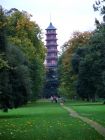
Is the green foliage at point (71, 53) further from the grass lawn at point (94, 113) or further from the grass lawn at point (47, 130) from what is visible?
the grass lawn at point (47, 130)

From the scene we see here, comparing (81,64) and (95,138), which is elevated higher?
(81,64)

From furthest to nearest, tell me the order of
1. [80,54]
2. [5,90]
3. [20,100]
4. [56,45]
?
1. [56,45]
2. [80,54]
3. [20,100]
4. [5,90]

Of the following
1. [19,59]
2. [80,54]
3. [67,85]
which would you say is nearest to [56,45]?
[67,85]

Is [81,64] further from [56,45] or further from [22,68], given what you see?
[56,45]

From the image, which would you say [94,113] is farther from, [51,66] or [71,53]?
[51,66]

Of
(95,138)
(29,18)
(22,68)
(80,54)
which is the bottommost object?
(95,138)

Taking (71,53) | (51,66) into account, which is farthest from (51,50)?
(71,53)

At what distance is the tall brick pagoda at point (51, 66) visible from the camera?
182 meters

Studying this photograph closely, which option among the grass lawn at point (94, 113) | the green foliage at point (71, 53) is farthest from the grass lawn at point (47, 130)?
the green foliage at point (71, 53)

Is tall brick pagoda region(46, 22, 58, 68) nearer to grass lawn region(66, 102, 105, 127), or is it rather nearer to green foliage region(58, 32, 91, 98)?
green foliage region(58, 32, 91, 98)

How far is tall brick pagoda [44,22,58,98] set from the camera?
182 meters

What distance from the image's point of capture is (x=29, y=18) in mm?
86812

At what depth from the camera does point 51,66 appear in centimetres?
19138

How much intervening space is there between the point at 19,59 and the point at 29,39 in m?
37.3
